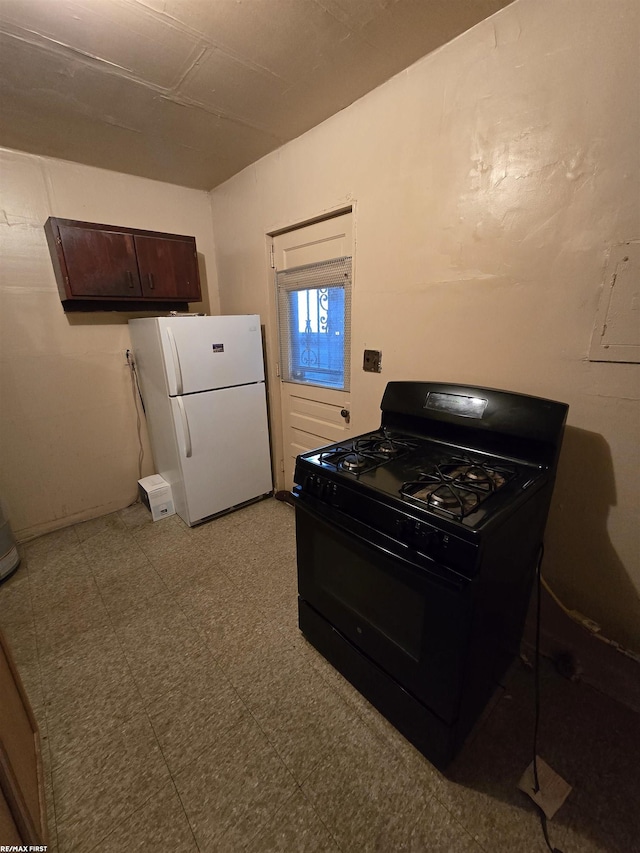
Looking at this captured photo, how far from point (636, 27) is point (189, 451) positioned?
272cm

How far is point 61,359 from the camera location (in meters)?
2.48

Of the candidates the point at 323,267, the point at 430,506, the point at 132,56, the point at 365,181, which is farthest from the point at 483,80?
the point at 430,506

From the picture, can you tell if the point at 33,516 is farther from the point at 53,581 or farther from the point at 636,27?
the point at 636,27

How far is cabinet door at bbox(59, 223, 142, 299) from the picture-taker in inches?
85.4

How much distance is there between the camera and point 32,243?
2244mm

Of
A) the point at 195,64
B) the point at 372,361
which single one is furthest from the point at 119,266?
the point at 372,361

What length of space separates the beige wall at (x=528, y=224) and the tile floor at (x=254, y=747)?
0.54 m

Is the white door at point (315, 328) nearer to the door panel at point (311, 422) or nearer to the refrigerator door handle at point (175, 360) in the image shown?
the door panel at point (311, 422)

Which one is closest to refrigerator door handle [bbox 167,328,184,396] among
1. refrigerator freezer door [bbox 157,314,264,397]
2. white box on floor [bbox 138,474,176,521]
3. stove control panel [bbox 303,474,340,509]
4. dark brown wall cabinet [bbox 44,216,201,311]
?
refrigerator freezer door [bbox 157,314,264,397]

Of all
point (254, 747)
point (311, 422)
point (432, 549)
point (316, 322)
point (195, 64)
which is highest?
point (195, 64)

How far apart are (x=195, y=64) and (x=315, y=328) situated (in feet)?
4.49

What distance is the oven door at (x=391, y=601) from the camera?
974mm

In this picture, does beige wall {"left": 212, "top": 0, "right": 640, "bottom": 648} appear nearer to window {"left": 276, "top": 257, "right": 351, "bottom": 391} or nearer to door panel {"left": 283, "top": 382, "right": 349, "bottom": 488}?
window {"left": 276, "top": 257, "right": 351, "bottom": 391}

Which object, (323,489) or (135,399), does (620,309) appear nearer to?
(323,489)
